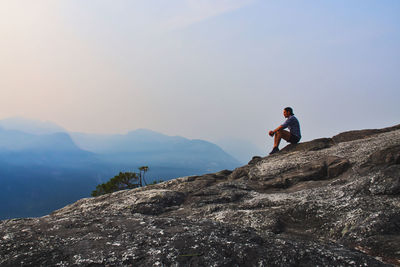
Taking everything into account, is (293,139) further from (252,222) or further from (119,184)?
(119,184)

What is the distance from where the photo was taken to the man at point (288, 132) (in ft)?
73.7

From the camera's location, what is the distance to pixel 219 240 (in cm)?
748

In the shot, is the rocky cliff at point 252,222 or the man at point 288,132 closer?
the rocky cliff at point 252,222

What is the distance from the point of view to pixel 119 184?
173 feet

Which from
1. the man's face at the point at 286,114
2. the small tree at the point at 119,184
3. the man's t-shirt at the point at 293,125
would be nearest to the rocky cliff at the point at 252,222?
the man's t-shirt at the point at 293,125

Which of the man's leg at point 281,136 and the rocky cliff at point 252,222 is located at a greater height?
the man's leg at point 281,136

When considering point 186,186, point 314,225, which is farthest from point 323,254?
point 186,186

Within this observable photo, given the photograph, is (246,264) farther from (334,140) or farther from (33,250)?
(334,140)

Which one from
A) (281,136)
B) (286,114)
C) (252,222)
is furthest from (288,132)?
(252,222)

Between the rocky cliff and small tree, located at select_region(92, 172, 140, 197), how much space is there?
1286 inches

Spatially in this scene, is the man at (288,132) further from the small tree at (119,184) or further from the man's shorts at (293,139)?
the small tree at (119,184)

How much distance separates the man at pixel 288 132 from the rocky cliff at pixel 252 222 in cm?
242

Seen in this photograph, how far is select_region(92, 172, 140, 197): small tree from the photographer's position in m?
51.4

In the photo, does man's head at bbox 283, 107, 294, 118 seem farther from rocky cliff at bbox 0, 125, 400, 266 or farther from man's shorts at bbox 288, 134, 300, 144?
rocky cliff at bbox 0, 125, 400, 266
